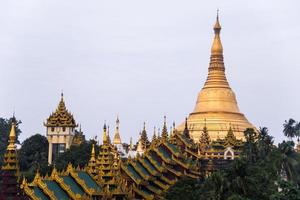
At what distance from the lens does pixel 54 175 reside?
42781 mm

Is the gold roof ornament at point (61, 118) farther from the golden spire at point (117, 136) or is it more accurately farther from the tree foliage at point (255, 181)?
the tree foliage at point (255, 181)

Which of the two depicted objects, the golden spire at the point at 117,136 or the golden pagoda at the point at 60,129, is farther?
the golden spire at the point at 117,136

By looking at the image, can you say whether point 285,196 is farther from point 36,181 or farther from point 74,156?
point 74,156

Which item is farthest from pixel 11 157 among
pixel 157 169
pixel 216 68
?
pixel 216 68

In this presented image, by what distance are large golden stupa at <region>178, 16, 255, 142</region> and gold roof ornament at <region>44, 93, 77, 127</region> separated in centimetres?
1870

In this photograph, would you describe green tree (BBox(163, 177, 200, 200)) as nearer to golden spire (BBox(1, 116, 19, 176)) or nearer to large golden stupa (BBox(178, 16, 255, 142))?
golden spire (BBox(1, 116, 19, 176))

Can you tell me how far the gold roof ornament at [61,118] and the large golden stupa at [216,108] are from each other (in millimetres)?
18705

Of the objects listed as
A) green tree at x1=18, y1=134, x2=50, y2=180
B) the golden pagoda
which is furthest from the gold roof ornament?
green tree at x1=18, y1=134, x2=50, y2=180

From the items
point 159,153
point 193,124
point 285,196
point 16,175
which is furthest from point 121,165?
point 193,124

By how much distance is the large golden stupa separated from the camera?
358ft

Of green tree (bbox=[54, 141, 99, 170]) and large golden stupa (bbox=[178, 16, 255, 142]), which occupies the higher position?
large golden stupa (bbox=[178, 16, 255, 142])

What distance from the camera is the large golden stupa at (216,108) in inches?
4296

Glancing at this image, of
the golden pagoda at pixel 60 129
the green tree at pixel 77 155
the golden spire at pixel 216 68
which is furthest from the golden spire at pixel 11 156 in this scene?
the golden spire at pixel 216 68

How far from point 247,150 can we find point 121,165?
1308cm
